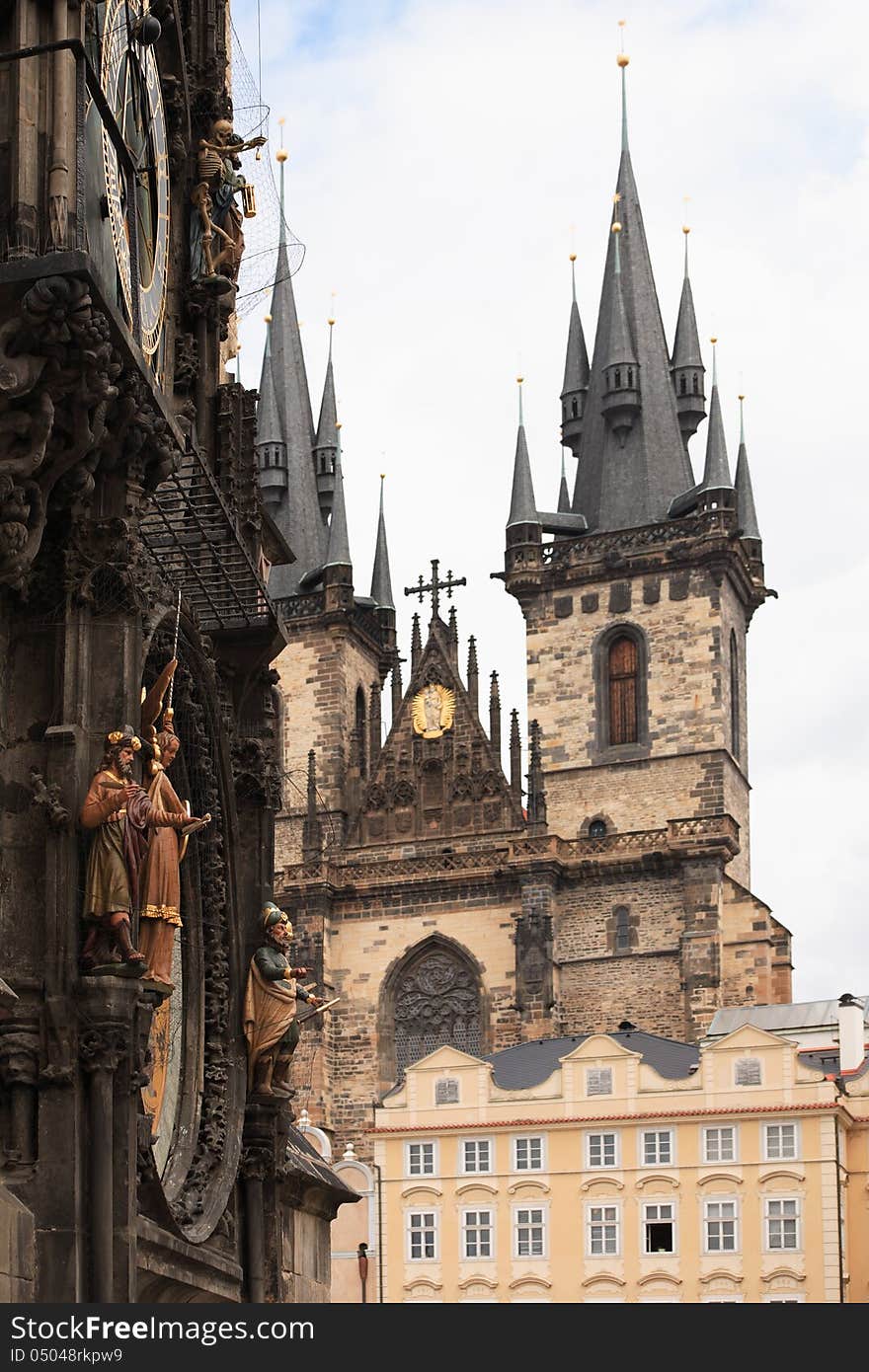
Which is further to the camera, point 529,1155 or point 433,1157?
point 433,1157

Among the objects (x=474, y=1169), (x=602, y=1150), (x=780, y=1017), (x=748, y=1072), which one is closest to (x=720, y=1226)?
(x=602, y=1150)

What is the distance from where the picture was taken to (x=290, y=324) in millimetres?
72625

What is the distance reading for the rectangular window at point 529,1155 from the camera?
4478cm

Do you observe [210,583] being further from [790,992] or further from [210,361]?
[790,992]

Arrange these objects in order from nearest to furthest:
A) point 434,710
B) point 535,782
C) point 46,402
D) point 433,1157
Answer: point 46,402
point 433,1157
point 535,782
point 434,710

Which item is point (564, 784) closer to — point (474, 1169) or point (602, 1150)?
point (474, 1169)

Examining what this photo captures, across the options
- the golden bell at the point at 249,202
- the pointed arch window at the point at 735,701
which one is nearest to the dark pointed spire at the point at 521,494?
the pointed arch window at the point at 735,701

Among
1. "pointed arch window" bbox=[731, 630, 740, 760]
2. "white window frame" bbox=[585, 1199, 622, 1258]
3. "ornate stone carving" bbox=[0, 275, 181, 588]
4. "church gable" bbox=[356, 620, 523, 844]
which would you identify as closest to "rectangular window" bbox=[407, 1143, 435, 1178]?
"white window frame" bbox=[585, 1199, 622, 1258]

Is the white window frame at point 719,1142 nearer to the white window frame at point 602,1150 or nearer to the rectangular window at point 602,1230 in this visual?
the white window frame at point 602,1150

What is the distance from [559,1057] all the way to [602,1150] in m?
4.02

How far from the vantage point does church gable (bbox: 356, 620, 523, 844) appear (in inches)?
2361

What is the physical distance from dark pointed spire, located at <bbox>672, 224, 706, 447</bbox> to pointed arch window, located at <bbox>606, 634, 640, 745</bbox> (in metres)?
7.87

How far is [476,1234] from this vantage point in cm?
4459

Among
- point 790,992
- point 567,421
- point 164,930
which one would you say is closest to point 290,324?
point 567,421
